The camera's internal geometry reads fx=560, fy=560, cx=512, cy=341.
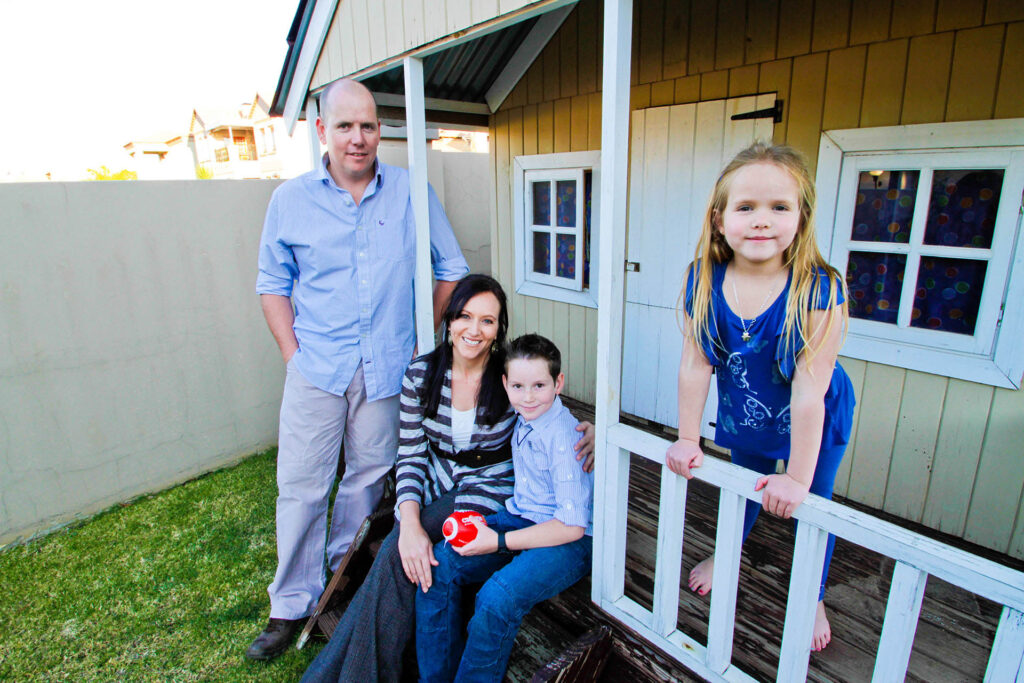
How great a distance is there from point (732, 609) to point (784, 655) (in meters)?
0.15

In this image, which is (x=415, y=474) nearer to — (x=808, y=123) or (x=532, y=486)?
(x=532, y=486)

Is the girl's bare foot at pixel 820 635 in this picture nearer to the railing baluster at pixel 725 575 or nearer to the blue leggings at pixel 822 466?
the blue leggings at pixel 822 466

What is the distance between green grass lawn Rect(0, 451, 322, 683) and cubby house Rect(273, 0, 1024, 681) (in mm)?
1572

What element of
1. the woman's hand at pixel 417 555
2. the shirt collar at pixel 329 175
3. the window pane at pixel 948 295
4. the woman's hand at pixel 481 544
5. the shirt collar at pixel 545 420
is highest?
the shirt collar at pixel 329 175

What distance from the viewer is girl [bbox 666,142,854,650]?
132 centimetres

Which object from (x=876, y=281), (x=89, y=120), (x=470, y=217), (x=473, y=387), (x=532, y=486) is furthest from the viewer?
(x=89, y=120)

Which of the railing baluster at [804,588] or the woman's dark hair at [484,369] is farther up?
the woman's dark hair at [484,369]

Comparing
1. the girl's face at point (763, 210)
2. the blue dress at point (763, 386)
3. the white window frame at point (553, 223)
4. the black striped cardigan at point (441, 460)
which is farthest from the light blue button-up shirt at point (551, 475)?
the white window frame at point (553, 223)

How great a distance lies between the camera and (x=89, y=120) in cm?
5650

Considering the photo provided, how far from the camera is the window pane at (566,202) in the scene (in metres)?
3.88

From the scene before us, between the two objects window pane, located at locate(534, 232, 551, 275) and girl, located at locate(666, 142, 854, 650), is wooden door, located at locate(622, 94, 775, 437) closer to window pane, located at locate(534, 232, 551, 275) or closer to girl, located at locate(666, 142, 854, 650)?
window pane, located at locate(534, 232, 551, 275)

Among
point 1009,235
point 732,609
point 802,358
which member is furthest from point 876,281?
point 732,609

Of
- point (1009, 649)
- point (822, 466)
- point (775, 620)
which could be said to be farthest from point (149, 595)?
point (1009, 649)

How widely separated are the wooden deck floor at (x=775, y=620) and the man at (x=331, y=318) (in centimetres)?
102
